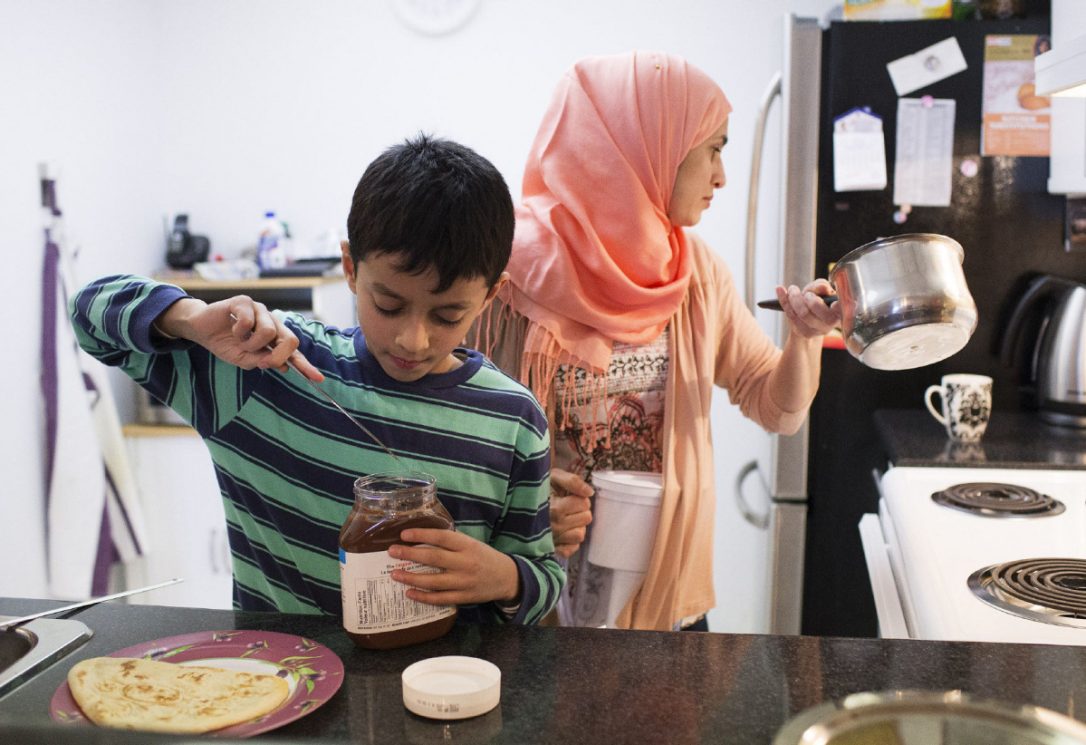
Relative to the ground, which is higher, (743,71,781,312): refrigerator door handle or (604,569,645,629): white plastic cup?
(743,71,781,312): refrigerator door handle

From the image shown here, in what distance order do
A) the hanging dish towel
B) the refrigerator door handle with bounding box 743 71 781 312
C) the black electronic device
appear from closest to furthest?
the refrigerator door handle with bounding box 743 71 781 312, the hanging dish towel, the black electronic device

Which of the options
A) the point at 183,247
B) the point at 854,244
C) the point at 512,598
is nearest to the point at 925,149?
the point at 854,244

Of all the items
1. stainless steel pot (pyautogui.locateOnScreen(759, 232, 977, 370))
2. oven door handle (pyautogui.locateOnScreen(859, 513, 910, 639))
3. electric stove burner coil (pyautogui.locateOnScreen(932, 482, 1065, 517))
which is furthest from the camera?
electric stove burner coil (pyautogui.locateOnScreen(932, 482, 1065, 517))

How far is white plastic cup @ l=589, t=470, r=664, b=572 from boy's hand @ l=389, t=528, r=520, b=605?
0.52 meters

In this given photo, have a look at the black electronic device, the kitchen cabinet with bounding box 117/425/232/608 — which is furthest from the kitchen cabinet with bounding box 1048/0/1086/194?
the black electronic device

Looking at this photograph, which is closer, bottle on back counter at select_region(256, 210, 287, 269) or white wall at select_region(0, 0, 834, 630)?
white wall at select_region(0, 0, 834, 630)

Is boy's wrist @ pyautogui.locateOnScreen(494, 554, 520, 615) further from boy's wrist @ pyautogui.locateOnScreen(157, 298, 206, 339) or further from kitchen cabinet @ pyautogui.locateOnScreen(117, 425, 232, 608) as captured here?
kitchen cabinet @ pyautogui.locateOnScreen(117, 425, 232, 608)

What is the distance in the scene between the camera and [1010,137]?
7.44 feet

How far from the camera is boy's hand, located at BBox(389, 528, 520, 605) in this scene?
89 centimetres

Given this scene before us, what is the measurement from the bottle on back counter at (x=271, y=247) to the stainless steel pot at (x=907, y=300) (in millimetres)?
2292

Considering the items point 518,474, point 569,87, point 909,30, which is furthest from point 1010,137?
point 518,474

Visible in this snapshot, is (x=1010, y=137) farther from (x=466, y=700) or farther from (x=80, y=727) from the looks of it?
(x=80, y=727)

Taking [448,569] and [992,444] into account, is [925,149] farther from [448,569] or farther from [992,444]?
[448,569]

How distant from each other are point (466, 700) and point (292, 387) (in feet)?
1.60
